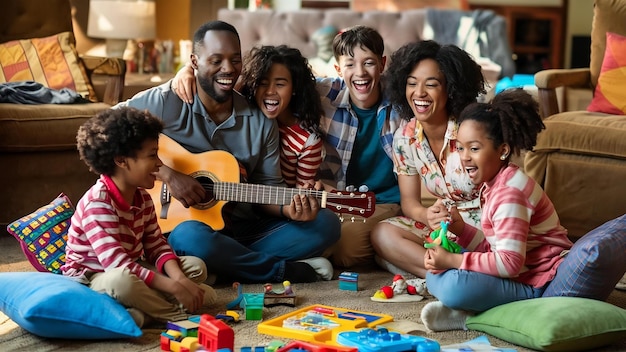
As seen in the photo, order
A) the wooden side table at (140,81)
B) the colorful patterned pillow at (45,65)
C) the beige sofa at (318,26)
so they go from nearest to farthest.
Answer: the colorful patterned pillow at (45,65)
the wooden side table at (140,81)
the beige sofa at (318,26)

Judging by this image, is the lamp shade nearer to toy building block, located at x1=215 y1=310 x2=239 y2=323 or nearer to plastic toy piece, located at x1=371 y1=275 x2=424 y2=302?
plastic toy piece, located at x1=371 y1=275 x2=424 y2=302

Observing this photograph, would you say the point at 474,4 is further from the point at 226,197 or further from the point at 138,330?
Result: the point at 138,330

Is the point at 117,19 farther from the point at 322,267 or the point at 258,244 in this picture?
the point at 322,267

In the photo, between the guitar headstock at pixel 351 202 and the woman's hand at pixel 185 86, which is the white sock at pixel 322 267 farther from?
the woman's hand at pixel 185 86

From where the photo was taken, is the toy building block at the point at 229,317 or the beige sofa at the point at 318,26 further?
the beige sofa at the point at 318,26

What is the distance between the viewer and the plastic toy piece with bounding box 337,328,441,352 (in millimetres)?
2096

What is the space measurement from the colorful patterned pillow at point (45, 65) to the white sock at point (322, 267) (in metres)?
1.82

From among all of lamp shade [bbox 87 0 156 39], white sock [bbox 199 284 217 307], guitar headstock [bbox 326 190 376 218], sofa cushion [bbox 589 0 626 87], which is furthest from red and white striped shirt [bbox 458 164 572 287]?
lamp shade [bbox 87 0 156 39]

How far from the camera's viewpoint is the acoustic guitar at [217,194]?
9.12 ft

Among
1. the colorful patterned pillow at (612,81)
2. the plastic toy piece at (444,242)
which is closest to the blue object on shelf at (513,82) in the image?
the colorful patterned pillow at (612,81)

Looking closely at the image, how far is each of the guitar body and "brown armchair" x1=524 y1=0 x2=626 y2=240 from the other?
4.76 feet

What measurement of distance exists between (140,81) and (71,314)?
328 centimetres

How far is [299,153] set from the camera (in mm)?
3057

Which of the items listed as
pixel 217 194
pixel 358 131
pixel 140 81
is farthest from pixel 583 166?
pixel 140 81
